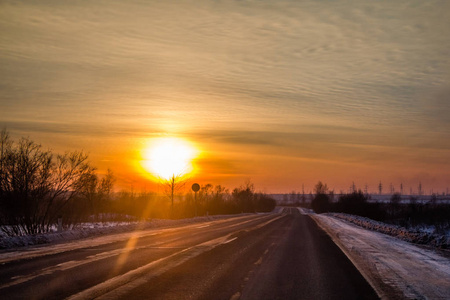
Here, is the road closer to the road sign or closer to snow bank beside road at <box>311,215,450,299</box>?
snow bank beside road at <box>311,215,450,299</box>

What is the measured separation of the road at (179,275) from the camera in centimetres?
860

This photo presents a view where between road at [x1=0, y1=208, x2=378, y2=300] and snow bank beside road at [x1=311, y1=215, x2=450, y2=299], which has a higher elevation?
road at [x1=0, y1=208, x2=378, y2=300]

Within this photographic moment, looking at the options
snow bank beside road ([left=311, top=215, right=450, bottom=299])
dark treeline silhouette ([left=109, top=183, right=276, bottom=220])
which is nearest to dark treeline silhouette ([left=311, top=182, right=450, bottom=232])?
dark treeline silhouette ([left=109, top=183, right=276, bottom=220])

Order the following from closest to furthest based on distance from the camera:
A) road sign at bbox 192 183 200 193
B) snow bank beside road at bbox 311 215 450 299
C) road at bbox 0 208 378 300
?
road at bbox 0 208 378 300
snow bank beside road at bbox 311 215 450 299
road sign at bbox 192 183 200 193

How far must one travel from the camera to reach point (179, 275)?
1077 cm

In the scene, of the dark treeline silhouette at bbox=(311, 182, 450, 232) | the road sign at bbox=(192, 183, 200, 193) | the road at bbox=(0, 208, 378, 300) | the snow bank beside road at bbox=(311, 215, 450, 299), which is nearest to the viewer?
the road at bbox=(0, 208, 378, 300)

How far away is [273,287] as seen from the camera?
9430mm

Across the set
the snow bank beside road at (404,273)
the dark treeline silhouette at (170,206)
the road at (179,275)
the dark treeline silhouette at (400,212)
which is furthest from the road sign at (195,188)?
the snow bank beside road at (404,273)

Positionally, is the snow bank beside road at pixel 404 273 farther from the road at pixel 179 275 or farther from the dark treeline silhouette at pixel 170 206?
the dark treeline silhouette at pixel 170 206

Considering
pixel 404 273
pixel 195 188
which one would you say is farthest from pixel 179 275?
pixel 195 188

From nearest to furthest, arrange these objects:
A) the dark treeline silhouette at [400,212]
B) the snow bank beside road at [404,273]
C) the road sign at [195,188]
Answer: the snow bank beside road at [404,273] → the road sign at [195,188] → the dark treeline silhouette at [400,212]

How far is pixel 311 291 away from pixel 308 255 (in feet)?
22.2

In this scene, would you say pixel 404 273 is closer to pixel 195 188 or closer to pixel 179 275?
pixel 179 275

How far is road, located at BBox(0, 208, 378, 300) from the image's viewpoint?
8602 millimetres
